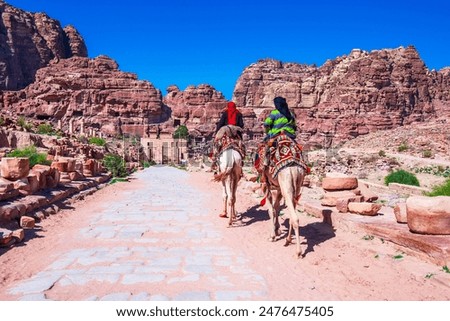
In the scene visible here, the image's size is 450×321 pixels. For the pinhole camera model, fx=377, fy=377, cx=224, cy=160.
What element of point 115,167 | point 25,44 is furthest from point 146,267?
point 25,44

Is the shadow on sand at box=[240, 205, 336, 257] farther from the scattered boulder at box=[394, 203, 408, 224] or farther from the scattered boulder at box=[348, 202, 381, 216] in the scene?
the scattered boulder at box=[394, 203, 408, 224]

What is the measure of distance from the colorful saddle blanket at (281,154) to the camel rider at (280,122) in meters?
0.09

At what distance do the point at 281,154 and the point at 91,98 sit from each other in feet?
260

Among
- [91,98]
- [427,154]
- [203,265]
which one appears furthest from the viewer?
[91,98]

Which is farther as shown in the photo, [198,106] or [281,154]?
[198,106]

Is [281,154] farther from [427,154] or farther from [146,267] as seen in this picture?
[427,154]

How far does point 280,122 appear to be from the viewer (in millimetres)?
6598

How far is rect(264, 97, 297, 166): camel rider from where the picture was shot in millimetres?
6535

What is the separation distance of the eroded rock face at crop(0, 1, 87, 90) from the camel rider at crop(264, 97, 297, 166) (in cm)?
9746

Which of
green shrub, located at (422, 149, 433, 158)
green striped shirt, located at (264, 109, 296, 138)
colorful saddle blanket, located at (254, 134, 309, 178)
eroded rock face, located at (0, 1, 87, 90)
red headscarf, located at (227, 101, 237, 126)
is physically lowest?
green shrub, located at (422, 149, 433, 158)

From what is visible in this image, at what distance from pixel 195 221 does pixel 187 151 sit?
55.6m

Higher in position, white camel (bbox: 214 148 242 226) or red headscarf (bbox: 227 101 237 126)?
red headscarf (bbox: 227 101 237 126)

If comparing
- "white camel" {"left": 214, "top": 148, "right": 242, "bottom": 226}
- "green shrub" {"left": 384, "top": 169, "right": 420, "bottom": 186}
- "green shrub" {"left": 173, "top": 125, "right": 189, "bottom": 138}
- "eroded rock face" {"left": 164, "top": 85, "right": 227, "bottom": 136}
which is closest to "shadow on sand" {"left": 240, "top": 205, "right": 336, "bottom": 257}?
"white camel" {"left": 214, "top": 148, "right": 242, "bottom": 226}
